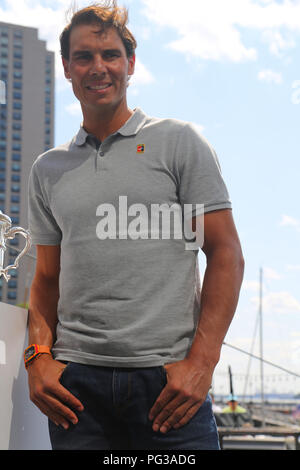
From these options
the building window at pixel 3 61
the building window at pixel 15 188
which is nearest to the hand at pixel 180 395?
the building window at pixel 15 188

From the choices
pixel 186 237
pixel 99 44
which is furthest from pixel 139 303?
pixel 99 44

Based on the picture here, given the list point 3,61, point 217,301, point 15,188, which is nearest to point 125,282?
point 217,301

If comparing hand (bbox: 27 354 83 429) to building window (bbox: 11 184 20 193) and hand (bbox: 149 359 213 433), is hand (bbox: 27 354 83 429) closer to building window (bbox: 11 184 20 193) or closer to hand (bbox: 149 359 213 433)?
hand (bbox: 149 359 213 433)

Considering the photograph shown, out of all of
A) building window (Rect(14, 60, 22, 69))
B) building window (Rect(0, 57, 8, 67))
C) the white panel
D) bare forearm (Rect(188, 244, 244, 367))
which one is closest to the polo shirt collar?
bare forearm (Rect(188, 244, 244, 367))

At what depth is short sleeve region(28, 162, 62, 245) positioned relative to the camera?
58.0 inches

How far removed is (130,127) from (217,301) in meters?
0.47

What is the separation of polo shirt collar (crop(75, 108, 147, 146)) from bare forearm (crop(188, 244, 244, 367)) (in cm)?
36

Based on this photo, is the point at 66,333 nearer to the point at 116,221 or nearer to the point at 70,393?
the point at 70,393

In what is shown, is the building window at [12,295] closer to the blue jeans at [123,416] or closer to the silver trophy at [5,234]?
the silver trophy at [5,234]

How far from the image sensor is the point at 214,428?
1.22 metres

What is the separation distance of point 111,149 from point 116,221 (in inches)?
7.9

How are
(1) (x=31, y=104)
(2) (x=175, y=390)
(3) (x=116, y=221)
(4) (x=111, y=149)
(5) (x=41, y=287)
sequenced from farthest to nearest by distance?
1. (1) (x=31, y=104)
2. (5) (x=41, y=287)
3. (4) (x=111, y=149)
4. (3) (x=116, y=221)
5. (2) (x=175, y=390)

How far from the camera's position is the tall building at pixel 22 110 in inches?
2657

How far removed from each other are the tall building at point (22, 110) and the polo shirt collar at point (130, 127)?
65597 millimetres
